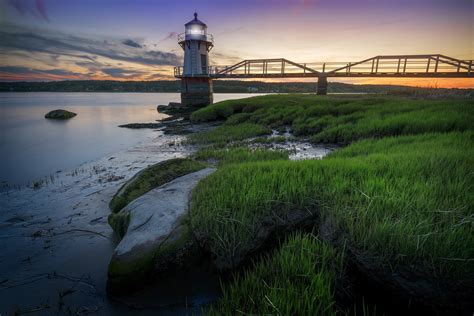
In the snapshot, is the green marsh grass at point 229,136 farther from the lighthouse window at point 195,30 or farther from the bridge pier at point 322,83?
the lighthouse window at point 195,30

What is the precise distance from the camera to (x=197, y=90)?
3859cm

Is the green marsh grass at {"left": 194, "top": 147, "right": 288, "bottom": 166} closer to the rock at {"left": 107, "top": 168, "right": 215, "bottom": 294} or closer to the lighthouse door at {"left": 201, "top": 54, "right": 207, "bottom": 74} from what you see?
the rock at {"left": 107, "top": 168, "right": 215, "bottom": 294}

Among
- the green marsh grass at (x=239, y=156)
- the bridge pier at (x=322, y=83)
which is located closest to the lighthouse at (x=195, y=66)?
the bridge pier at (x=322, y=83)

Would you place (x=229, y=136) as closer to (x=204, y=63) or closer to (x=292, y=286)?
(x=292, y=286)

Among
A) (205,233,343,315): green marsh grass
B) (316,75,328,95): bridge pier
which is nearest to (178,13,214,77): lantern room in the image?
(316,75,328,95): bridge pier

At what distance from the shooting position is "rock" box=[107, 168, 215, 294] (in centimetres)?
296

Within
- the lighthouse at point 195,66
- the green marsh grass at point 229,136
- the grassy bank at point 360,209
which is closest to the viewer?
the grassy bank at point 360,209

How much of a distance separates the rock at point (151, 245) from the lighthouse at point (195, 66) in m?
35.9

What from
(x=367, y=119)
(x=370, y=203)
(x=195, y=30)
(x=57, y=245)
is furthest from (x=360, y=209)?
(x=195, y=30)

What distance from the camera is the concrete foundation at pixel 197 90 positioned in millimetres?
38406

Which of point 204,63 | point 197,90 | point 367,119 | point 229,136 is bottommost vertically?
point 229,136

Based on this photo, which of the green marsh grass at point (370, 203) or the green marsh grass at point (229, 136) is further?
the green marsh grass at point (229, 136)

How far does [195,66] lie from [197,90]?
3.42 metres

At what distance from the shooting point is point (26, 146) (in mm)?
15797
